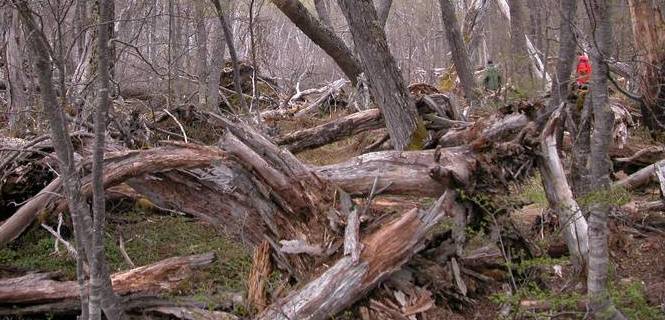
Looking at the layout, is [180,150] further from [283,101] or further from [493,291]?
[283,101]

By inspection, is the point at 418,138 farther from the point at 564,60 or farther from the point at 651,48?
the point at 651,48

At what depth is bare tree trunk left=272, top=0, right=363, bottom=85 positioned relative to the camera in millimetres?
7846

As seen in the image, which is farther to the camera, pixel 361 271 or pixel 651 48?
pixel 651 48

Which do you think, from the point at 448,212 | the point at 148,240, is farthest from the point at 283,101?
the point at 448,212

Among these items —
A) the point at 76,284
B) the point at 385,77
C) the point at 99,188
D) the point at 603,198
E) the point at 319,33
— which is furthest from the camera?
the point at 319,33

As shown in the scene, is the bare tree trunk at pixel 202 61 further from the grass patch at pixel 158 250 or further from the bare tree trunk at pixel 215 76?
the grass patch at pixel 158 250

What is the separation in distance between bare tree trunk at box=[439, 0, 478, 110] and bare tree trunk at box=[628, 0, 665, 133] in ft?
7.22

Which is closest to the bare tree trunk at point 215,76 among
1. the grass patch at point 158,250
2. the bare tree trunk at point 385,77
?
the grass patch at point 158,250

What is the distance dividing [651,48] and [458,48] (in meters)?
2.79

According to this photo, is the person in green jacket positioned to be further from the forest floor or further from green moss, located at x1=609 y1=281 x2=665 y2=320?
green moss, located at x1=609 y1=281 x2=665 y2=320

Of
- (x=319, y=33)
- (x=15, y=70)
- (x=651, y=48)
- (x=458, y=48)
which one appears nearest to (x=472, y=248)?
(x=319, y=33)

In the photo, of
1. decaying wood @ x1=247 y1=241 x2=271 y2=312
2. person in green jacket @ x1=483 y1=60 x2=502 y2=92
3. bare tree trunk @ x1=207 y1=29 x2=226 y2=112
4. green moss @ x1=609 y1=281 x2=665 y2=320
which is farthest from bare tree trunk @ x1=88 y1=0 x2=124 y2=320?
person in green jacket @ x1=483 y1=60 x2=502 y2=92

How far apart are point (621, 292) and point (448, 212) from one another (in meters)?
1.41

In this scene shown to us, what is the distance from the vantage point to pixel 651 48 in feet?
25.1
